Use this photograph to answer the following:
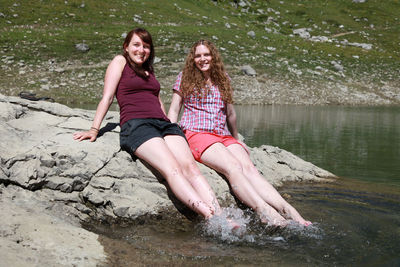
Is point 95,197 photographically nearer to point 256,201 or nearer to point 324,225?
point 256,201

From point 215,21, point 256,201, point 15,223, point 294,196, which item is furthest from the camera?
point 215,21

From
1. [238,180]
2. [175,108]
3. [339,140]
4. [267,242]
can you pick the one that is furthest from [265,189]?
[339,140]

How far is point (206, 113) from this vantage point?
675cm

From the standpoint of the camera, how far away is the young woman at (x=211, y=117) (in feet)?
19.7

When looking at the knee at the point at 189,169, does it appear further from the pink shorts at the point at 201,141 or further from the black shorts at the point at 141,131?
the pink shorts at the point at 201,141

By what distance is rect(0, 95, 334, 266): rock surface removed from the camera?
433 cm

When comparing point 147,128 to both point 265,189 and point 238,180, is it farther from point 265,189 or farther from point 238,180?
point 265,189

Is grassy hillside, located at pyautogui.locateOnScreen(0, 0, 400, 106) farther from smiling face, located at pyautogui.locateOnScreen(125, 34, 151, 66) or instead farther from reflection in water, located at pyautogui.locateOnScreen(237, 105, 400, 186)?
smiling face, located at pyautogui.locateOnScreen(125, 34, 151, 66)

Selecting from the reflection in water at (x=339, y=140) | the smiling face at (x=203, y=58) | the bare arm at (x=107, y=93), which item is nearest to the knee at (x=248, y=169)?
the smiling face at (x=203, y=58)

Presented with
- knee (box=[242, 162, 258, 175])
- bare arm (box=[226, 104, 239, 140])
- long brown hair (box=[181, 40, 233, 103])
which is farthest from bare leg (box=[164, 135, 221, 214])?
bare arm (box=[226, 104, 239, 140])

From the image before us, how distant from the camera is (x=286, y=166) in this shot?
29.3 feet

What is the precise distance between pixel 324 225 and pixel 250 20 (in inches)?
2264

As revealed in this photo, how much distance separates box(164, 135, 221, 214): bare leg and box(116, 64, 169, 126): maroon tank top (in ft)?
1.64

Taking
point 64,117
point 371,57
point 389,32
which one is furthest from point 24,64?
point 389,32
